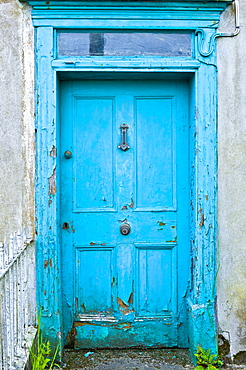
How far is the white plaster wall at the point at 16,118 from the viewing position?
3344 millimetres

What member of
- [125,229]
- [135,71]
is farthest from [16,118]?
[125,229]

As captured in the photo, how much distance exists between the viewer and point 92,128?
362 cm

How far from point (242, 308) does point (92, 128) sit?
6.78 feet

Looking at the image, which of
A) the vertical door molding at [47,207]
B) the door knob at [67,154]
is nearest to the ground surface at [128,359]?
the vertical door molding at [47,207]

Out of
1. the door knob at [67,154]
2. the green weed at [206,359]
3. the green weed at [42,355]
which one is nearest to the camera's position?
the green weed at [42,355]

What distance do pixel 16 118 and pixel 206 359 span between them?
2.58m

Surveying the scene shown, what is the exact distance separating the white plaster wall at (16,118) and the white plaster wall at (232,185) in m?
1.63

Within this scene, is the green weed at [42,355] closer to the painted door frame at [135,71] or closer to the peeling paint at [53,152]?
the painted door frame at [135,71]

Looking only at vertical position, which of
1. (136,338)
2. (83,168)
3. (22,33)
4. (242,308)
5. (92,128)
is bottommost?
(136,338)

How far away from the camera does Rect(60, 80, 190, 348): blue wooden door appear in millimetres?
3623

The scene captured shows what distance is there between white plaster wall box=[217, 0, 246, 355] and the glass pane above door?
1.20 feet

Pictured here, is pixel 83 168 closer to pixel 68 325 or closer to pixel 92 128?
pixel 92 128

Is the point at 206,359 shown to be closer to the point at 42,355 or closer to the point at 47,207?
the point at 42,355

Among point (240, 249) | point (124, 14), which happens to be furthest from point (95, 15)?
point (240, 249)
